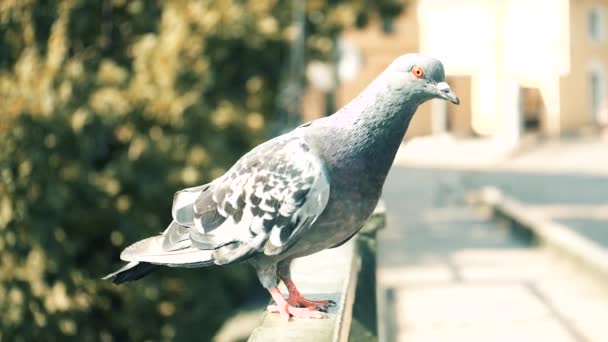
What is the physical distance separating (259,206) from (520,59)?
2783 mm

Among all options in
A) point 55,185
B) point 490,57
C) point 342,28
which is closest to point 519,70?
point 490,57

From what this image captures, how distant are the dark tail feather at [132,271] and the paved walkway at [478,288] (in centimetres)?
512

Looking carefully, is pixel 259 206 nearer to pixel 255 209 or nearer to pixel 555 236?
pixel 255 209

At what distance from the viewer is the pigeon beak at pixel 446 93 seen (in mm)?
2930

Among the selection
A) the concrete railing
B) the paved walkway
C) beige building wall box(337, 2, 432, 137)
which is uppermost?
beige building wall box(337, 2, 432, 137)

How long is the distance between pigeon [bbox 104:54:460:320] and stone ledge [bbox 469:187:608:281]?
6.99 metres

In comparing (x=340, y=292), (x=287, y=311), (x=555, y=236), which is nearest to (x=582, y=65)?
(x=340, y=292)

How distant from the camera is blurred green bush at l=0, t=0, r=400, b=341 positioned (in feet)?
23.1

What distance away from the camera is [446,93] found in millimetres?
2938

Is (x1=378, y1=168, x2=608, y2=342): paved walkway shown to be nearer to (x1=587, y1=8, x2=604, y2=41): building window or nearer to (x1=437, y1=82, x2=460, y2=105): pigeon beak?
(x1=587, y1=8, x2=604, y2=41): building window

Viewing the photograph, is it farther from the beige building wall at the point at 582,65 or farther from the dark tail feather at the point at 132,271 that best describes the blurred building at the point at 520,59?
the dark tail feather at the point at 132,271

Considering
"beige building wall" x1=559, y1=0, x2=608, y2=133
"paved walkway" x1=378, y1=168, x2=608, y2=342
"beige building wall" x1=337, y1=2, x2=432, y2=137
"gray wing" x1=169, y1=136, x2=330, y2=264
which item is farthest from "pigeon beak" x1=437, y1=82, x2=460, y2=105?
"paved walkway" x1=378, y1=168, x2=608, y2=342

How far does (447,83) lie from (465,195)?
18.9 metres

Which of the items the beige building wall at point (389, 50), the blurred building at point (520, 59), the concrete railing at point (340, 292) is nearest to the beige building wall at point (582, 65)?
the blurred building at point (520, 59)
